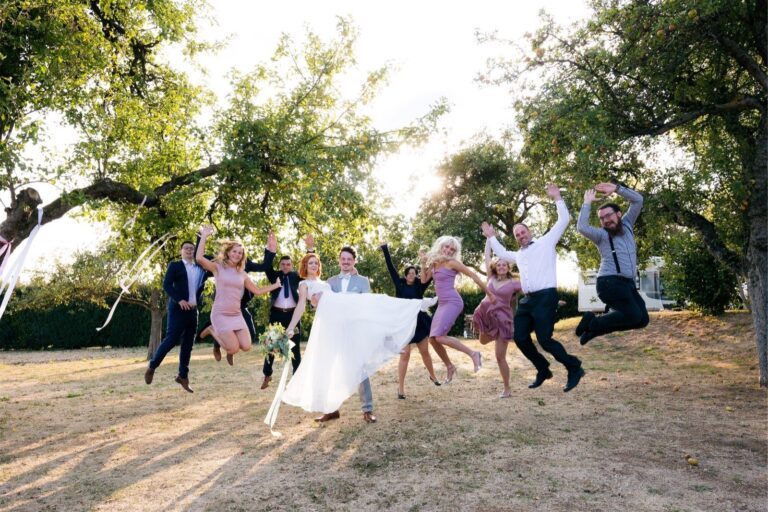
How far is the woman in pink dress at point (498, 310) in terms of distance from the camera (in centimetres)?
909

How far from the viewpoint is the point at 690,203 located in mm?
13180

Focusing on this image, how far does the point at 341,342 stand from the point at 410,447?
183 centimetres

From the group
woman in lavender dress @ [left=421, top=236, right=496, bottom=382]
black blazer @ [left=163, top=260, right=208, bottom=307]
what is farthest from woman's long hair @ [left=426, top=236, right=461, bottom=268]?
black blazer @ [left=163, top=260, right=208, bottom=307]

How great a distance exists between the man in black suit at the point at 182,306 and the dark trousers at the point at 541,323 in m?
4.68

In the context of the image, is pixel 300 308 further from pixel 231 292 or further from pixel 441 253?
pixel 441 253

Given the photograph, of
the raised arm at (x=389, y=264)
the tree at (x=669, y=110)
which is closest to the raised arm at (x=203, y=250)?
the raised arm at (x=389, y=264)

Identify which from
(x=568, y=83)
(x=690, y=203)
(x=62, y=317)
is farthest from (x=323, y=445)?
(x=62, y=317)

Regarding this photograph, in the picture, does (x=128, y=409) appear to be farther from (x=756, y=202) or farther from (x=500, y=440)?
(x=756, y=202)

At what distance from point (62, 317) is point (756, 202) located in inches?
1210

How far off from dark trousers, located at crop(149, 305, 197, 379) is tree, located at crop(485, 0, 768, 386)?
740 centimetres

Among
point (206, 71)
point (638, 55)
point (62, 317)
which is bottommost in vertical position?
point (62, 317)

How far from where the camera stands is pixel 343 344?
8.53 metres

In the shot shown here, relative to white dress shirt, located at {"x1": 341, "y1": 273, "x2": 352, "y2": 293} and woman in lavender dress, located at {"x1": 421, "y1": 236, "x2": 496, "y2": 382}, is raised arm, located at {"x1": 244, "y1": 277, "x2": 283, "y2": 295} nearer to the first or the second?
white dress shirt, located at {"x1": 341, "y1": 273, "x2": 352, "y2": 293}

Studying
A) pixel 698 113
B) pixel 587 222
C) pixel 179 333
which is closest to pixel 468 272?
pixel 587 222
